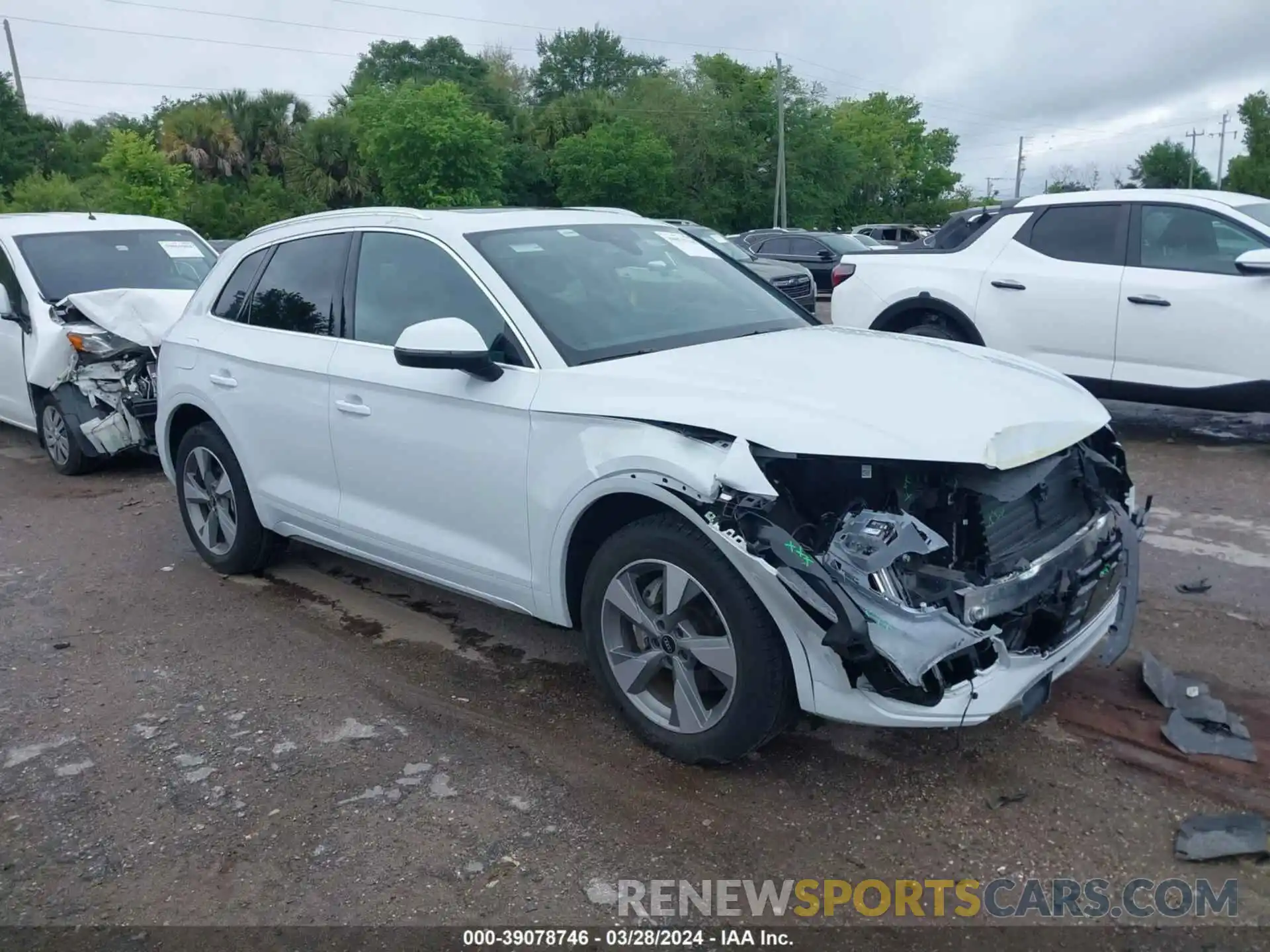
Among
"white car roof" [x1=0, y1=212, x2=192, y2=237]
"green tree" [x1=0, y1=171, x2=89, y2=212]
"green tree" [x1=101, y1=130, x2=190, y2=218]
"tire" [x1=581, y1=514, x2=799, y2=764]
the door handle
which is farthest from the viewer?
"green tree" [x1=0, y1=171, x2=89, y2=212]

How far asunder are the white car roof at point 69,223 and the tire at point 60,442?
4.71 feet

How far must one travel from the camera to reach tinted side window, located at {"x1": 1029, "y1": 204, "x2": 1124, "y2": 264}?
771 centimetres

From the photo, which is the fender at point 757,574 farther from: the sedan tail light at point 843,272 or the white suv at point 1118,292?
the sedan tail light at point 843,272

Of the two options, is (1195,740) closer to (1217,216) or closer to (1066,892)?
(1066,892)

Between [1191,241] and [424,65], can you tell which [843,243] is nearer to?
[1191,241]

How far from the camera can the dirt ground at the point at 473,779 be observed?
308cm

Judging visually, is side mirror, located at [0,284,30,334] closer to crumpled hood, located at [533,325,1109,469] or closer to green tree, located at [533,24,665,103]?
crumpled hood, located at [533,325,1109,469]

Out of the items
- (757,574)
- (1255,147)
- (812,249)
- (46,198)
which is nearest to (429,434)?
(757,574)

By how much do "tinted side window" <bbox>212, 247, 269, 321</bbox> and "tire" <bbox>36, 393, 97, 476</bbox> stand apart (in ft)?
10.2

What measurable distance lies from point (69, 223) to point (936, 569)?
26.9 ft

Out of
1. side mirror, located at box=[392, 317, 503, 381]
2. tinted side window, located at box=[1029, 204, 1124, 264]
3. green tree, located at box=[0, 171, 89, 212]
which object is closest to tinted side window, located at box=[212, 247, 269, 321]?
side mirror, located at box=[392, 317, 503, 381]

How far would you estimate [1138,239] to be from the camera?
300 inches

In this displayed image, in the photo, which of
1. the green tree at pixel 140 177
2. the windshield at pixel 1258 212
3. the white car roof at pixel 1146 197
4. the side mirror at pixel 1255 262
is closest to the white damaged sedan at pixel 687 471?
the side mirror at pixel 1255 262

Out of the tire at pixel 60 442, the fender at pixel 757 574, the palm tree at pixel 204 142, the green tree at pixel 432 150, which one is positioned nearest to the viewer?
the fender at pixel 757 574
